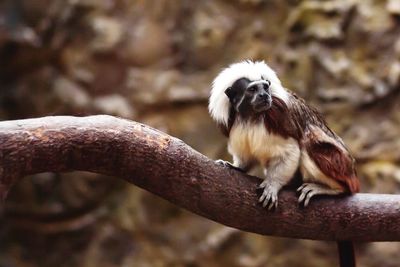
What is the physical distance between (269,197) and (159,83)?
2890mm

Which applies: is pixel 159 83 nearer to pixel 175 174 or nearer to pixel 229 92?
pixel 229 92

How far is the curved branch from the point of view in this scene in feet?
5.85

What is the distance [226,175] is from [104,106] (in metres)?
2.90

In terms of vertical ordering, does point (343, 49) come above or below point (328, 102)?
above

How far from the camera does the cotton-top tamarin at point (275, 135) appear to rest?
2.26 meters

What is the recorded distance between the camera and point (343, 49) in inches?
187

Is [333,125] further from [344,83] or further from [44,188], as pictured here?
[44,188]

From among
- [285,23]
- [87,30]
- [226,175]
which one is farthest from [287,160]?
[87,30]

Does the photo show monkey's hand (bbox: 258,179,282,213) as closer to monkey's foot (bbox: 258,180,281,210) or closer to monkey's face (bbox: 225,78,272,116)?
monkey's foot (bbox: 258,180,281,210)

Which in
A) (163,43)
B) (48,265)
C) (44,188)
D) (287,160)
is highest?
(163,43)

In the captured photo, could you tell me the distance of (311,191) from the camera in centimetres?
227

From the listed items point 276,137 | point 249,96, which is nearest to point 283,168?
point 276,137

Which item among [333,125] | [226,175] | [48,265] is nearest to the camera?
[226,175]

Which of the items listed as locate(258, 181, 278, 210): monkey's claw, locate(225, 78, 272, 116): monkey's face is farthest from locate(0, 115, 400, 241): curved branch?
locate(225, 78, 272, 116): monkey's face
